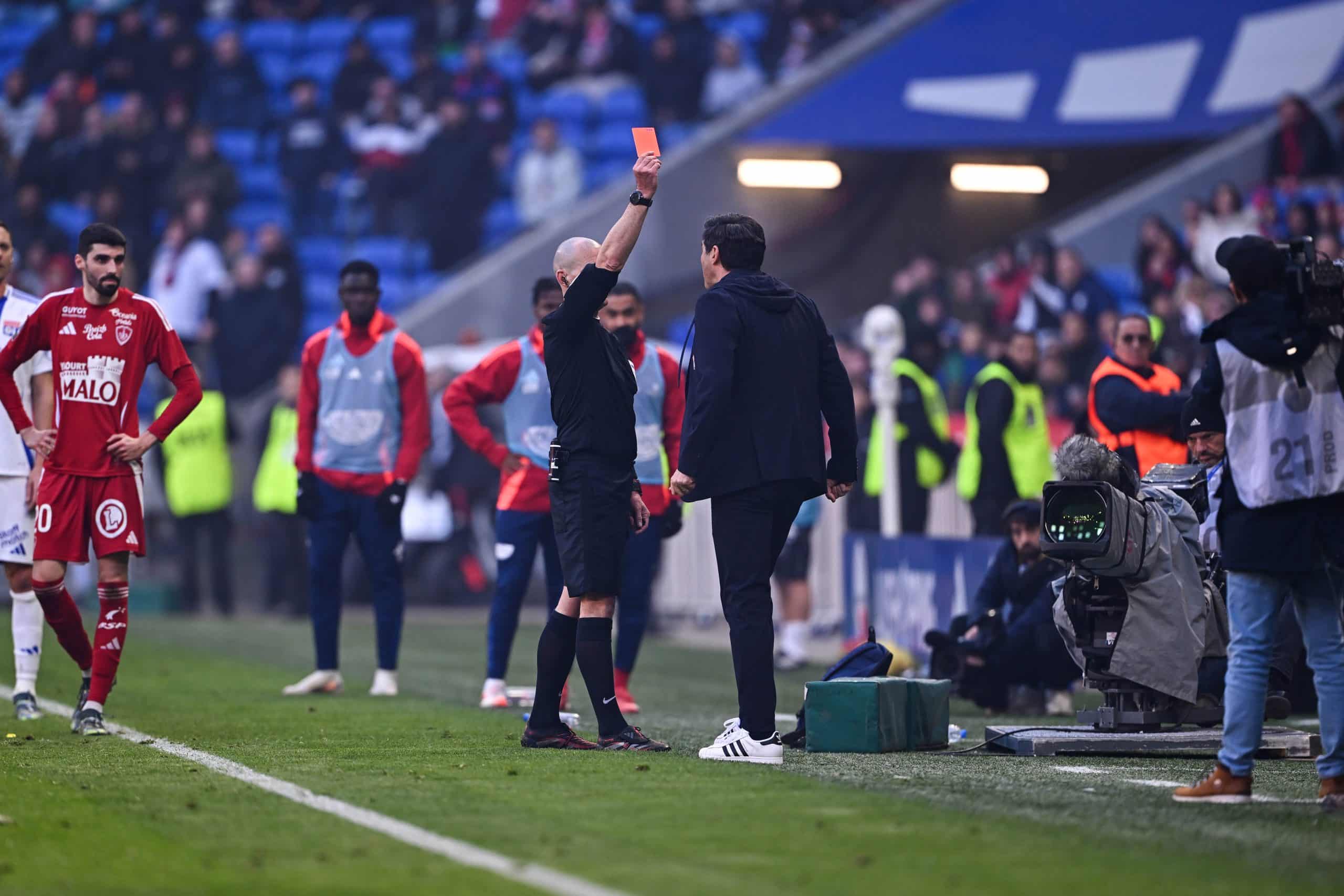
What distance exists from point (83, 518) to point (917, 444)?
26.6 feet

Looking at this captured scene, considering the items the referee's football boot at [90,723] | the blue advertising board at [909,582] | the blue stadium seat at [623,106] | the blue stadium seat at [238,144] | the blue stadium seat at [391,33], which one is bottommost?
the referee's football boot at [90,723]

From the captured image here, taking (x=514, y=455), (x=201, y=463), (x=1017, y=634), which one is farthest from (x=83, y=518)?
(x=201, y=463)

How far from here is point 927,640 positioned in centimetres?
1082

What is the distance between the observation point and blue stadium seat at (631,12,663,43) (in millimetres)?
27469

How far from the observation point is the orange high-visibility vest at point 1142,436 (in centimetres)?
1065

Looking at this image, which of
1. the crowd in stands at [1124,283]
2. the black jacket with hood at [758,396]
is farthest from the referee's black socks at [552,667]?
the crowd in stands at [1124,283]

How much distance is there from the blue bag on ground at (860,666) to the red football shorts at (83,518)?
9.93ft

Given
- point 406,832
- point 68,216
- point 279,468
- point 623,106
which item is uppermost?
point 623,106

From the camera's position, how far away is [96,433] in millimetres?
9383

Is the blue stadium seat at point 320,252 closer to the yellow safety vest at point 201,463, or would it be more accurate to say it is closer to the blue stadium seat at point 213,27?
A: the blue stadium seat at point 213,27

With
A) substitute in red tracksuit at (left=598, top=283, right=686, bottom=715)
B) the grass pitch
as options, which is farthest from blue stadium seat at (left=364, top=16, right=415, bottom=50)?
the grass pitch

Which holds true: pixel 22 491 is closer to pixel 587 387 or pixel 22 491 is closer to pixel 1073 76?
pixel 587 387

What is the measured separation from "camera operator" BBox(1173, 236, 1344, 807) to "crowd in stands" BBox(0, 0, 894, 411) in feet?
54.6

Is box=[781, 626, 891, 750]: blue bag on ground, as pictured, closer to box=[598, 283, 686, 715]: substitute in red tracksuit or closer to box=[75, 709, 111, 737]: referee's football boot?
box=[598, 283, 686, 715]: substitute in red tracksuit
